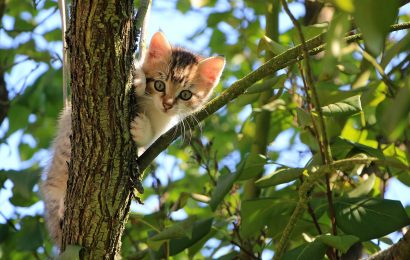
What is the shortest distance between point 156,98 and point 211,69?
675 millimetres

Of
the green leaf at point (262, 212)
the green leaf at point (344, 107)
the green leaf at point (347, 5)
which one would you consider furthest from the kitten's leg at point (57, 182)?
the green leaf at point (347, 5)

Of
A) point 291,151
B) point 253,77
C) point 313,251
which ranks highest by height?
point 253,77

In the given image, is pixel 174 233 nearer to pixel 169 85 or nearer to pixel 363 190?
pixel 363 190

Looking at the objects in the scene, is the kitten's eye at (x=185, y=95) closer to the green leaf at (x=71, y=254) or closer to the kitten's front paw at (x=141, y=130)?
the kitten's front paw at (x=141, y=130)

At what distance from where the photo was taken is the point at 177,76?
13.0ft

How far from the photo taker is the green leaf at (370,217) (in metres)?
2.54

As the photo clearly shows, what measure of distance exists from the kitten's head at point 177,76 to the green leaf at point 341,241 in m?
1.53

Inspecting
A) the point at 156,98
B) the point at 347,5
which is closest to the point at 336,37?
the point at 347,5

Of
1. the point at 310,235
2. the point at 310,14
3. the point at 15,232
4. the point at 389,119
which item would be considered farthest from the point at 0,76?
the point at 389,119

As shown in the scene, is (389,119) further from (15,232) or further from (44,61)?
(44,61)

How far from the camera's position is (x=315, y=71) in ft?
16.3

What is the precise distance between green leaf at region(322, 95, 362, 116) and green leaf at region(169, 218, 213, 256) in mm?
750

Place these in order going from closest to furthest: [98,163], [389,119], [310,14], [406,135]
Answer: [389,119] → [98,163] → [406,135] → [310,14]

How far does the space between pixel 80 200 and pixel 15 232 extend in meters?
1.39
